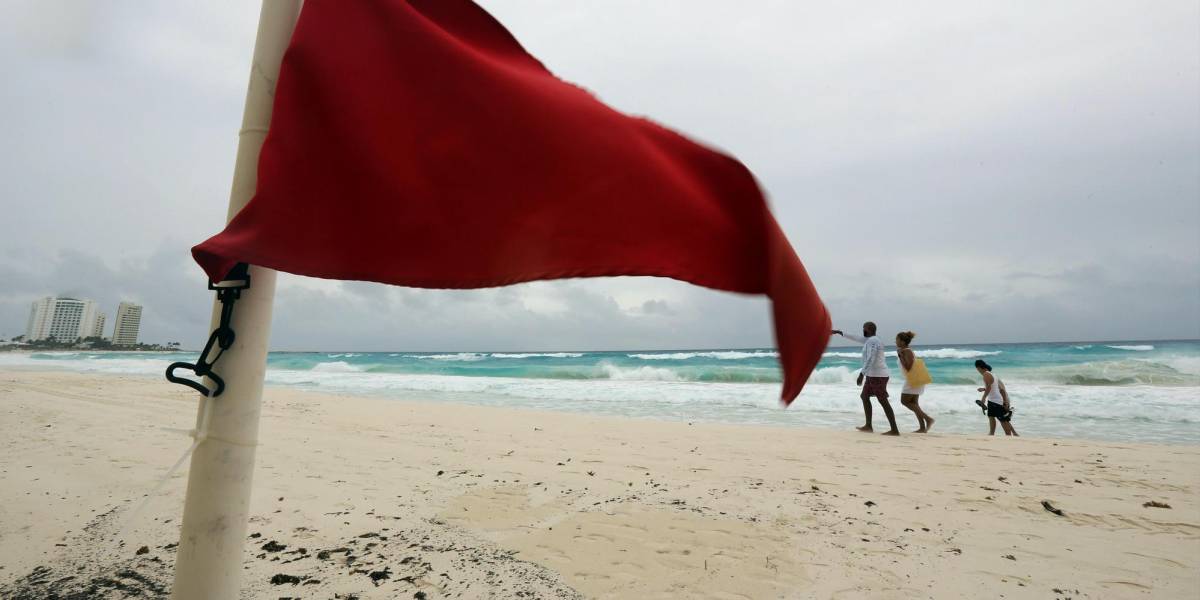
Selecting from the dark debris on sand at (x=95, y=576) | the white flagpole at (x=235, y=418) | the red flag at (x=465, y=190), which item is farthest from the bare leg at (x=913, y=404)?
the white flagpole at (x=235, y=418)

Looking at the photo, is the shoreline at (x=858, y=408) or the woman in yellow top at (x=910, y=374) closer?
the woman in yellow top at (x=910, y=374)

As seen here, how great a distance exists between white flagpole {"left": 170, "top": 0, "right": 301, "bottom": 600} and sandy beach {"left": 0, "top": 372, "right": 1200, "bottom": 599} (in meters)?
1.39

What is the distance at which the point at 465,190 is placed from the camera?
1146 millimetres

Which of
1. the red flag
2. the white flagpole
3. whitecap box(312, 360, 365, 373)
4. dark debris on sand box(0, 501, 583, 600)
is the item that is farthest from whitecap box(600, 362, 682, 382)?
the red flag

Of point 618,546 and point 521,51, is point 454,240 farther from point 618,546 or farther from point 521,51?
point 618,546

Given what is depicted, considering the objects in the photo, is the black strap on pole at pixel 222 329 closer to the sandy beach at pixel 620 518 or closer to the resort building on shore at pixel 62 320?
the sandy beach at pixel 620 518

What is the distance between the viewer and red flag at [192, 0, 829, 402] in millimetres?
1119

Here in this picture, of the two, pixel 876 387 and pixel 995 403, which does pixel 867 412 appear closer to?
pixel 876 387

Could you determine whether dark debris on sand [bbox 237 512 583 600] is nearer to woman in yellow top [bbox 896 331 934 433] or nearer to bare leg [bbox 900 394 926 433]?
woman in yellow top [bbox 896 331 934 433]

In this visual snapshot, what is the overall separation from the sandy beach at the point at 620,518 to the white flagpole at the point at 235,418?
1394mm

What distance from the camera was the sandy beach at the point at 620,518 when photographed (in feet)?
9.35

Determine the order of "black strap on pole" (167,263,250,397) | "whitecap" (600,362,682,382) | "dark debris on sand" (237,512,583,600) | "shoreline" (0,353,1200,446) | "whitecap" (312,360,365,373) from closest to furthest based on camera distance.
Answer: "black strap on pole" (167,263,250,397) → "dark debris on sand" (237,512,583,600) → "shoreline" (0,353,1200,446) → "whitecap" (600,362,682,382) → "whitecap" (312,360,365,373)

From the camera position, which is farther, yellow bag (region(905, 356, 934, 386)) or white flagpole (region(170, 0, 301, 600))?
yellow bag (region(905, 356, 934, 386))

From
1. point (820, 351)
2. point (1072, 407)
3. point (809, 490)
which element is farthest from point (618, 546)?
point (1072, 407)
